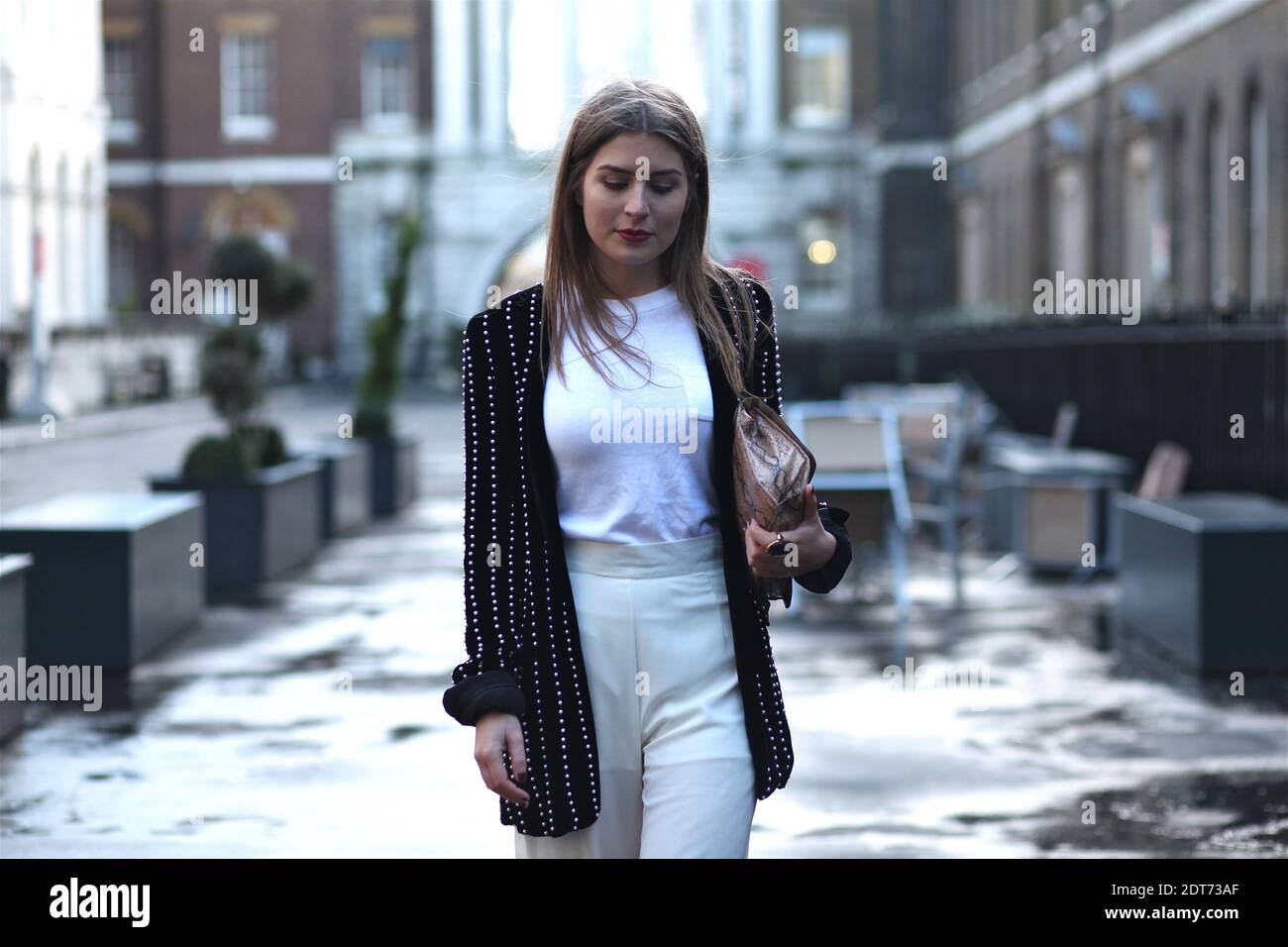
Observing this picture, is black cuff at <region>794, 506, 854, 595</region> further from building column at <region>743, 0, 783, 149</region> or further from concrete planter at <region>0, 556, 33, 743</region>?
building column at <region>743, 0, 783, 149</region>

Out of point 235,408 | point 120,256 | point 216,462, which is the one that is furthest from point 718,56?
point 216,462

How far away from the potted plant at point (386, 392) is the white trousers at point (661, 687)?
48.0 ft

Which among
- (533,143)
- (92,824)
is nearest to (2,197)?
(92,824)

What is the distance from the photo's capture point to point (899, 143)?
43562 millimetres

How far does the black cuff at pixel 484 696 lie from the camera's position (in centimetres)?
298

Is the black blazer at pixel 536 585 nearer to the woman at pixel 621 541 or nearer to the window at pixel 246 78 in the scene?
the woman at pixel 621 541

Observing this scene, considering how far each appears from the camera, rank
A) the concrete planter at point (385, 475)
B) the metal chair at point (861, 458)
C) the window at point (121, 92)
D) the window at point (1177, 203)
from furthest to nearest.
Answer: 1. the window at point (121, 92)
2. the window at point (1177, 203)
3. the concrete planter at point (385, 475)
4. the metal chair at point (861, 458)

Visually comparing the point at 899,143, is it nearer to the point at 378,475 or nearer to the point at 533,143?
the point at 378,475

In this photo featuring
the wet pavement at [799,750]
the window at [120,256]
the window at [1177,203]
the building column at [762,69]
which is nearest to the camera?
the wet pavement at [799,750]

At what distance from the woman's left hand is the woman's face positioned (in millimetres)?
432

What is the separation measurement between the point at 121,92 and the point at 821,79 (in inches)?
703

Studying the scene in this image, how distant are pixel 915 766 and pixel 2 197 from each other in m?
30.4

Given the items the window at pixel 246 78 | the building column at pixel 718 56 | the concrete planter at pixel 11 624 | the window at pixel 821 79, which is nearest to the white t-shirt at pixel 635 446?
the concrete planter at pixel 11 624

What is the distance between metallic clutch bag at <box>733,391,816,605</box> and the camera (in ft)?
9.52
